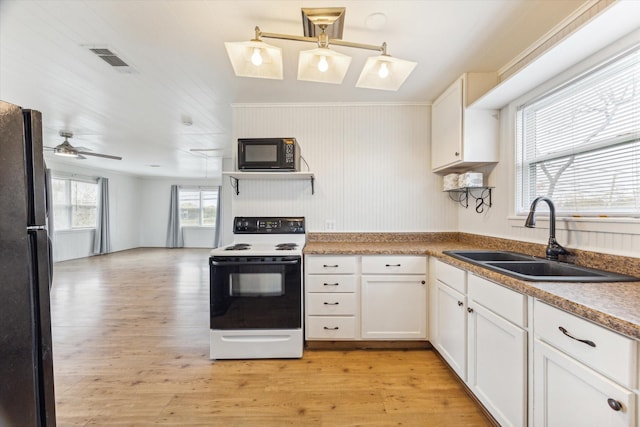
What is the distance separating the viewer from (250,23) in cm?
168

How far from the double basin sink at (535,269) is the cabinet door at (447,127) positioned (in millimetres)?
820

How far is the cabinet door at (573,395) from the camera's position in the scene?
0.85 meters

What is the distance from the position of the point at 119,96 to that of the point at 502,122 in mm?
3570

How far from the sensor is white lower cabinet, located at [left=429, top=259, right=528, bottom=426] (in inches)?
50.6

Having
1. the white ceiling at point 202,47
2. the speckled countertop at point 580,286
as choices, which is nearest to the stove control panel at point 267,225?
the speckled countertop at point 580,286

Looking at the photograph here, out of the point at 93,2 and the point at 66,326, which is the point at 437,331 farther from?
the point at 66,326

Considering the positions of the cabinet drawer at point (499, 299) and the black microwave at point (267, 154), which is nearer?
the cabinet drawer at point (499, 299)

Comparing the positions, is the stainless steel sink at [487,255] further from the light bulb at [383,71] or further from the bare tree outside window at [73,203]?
the bare tree outside window at [73,203]

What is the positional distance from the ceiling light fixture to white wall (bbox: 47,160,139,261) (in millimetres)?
6929

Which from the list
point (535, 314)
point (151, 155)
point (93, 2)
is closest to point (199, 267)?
point (151, 155)

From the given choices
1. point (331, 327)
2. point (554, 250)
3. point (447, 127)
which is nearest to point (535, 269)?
point (554, 250)

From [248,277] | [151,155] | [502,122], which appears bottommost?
[248,277]

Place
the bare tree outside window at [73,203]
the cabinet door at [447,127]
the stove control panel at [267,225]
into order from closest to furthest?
the cabinet door at [447,127] → the stove control panel at [267,225] → the bare tree outside window at [73,203]

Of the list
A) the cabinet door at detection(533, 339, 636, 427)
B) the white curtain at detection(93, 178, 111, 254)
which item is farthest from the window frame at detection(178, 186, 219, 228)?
the cabinet door at detection(533, 339, 636, 427)
